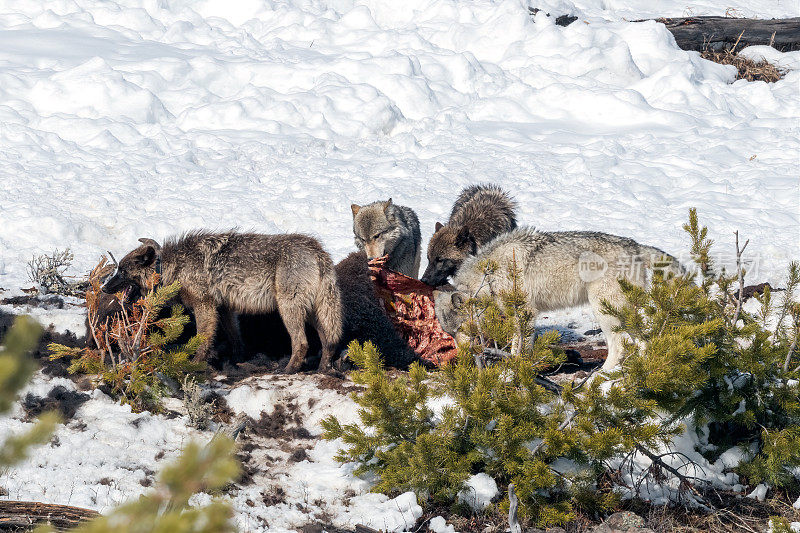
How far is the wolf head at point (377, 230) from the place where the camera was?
35.7ft

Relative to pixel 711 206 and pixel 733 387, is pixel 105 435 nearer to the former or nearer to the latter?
pixel 733 387

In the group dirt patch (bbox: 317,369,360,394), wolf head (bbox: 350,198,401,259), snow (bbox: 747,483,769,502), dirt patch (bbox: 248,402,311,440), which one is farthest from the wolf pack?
wolf head (bbox: 350,198,401,259)

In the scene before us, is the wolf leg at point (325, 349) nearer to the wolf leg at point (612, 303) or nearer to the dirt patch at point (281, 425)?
the dirt patch at point (281, 425)

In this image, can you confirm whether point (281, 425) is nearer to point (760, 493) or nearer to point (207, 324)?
point (207, 324)

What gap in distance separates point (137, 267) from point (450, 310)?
123 inches

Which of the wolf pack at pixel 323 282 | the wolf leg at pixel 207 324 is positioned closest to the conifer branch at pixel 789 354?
the wolf pack at pixel 323 282

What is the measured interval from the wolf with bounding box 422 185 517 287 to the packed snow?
142 centimetres

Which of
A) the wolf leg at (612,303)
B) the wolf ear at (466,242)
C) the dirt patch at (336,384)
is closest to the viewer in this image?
the dirt patch at (336,384)

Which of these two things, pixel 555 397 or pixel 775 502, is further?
pixel 555 397

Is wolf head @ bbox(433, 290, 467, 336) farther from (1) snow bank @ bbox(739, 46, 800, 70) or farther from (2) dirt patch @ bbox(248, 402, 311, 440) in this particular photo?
(1) snow bank @ bbox(739, 46, 800, 70)

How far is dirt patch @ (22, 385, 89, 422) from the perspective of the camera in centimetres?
613

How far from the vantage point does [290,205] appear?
1338cm

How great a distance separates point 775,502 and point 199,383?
4.74m

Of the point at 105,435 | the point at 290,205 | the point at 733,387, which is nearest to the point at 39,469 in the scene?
the point at 105,435
